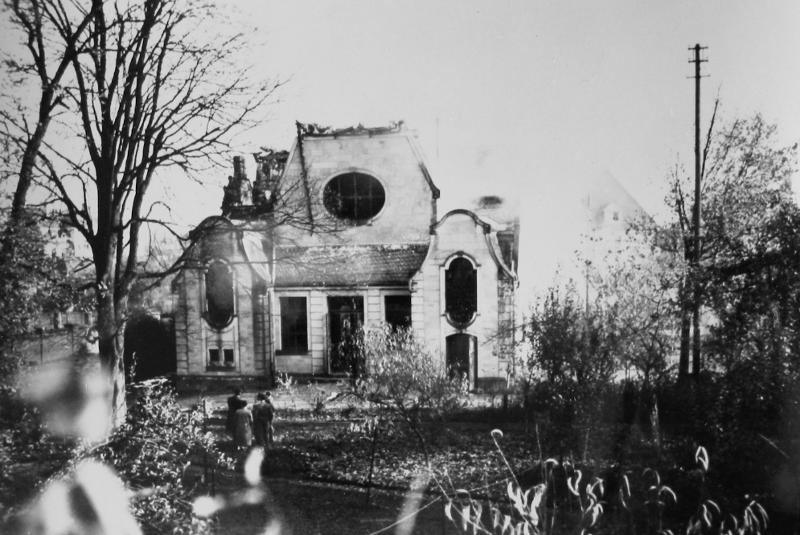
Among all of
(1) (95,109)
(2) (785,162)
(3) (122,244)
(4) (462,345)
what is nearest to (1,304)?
(3) (122,244)

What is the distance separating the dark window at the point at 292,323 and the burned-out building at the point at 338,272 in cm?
2

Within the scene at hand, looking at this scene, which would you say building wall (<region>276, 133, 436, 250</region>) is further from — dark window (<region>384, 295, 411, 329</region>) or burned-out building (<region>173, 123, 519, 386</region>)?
dark window (<region>384, 295, 411, 329</region>)

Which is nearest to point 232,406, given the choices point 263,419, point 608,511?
point 263,419

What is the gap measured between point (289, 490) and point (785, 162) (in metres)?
15.8

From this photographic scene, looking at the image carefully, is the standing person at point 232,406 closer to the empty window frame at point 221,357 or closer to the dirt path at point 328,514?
the dirt path at point 328,514

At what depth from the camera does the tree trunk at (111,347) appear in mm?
8008

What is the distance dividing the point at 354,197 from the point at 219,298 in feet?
13.2

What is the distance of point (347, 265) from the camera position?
1157 centimetres

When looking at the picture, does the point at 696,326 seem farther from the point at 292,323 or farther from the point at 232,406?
the point at 232,406

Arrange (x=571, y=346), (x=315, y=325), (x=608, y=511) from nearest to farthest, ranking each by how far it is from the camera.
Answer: (x=608, y=511) < (x=571, y=346) < (x=315, y=325)

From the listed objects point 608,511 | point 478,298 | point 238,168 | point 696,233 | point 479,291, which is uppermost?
point 238,168

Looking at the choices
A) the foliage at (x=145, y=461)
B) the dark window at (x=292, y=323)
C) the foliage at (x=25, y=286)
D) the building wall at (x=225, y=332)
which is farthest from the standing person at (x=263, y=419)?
the foliage at (x=25, y=286)

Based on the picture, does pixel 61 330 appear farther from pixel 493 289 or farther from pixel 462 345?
pixel 493 289

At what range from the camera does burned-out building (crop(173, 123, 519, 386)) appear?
10867 millimetres
